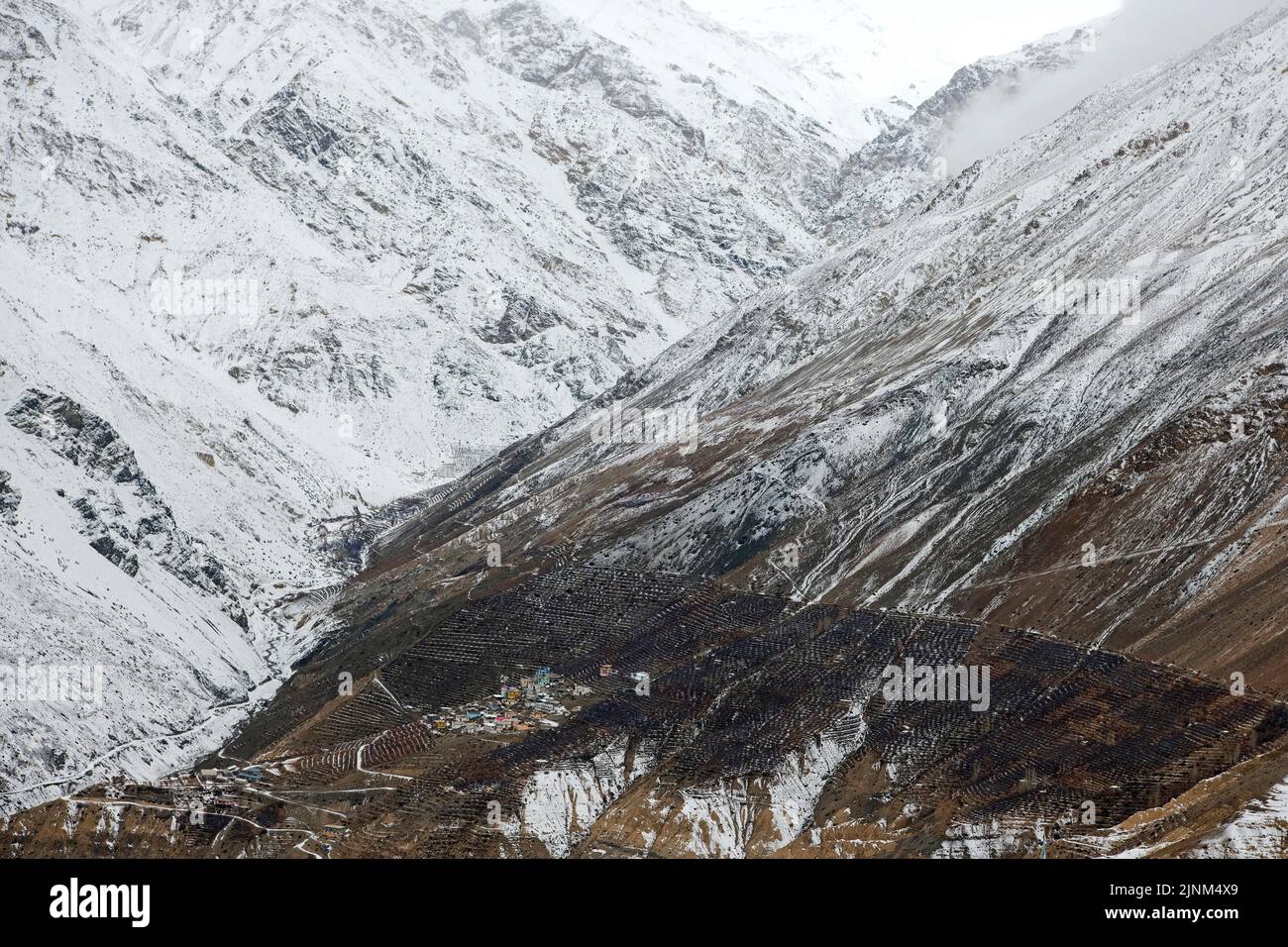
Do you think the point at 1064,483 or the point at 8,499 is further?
the point at 8,499

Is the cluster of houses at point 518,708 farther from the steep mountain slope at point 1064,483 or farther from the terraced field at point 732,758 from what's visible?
the steep mountain slope at point 1064,483

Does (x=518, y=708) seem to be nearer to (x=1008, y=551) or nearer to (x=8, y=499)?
(x=1008, y=551)

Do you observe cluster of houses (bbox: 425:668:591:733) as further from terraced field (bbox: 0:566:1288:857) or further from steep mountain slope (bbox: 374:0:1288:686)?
steep mountain slope (bbox: 374:0:1288:686)

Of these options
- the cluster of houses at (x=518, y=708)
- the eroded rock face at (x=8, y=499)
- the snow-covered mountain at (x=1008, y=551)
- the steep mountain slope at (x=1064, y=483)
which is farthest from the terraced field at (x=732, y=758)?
the eroded rock face at (x=8, y=499)

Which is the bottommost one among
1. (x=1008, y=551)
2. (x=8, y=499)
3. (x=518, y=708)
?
(x=518, y=708)

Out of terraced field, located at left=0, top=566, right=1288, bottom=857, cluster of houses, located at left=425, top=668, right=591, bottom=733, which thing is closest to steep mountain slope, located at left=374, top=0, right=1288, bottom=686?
terraced field, located at left=0, top=566, right=1288, bottom=857

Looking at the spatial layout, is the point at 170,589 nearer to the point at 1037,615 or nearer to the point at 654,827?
the point at 654,827

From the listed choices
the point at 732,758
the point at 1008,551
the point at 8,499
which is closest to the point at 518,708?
the point at 732,758

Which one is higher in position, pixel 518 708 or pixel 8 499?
pixel 8 499
